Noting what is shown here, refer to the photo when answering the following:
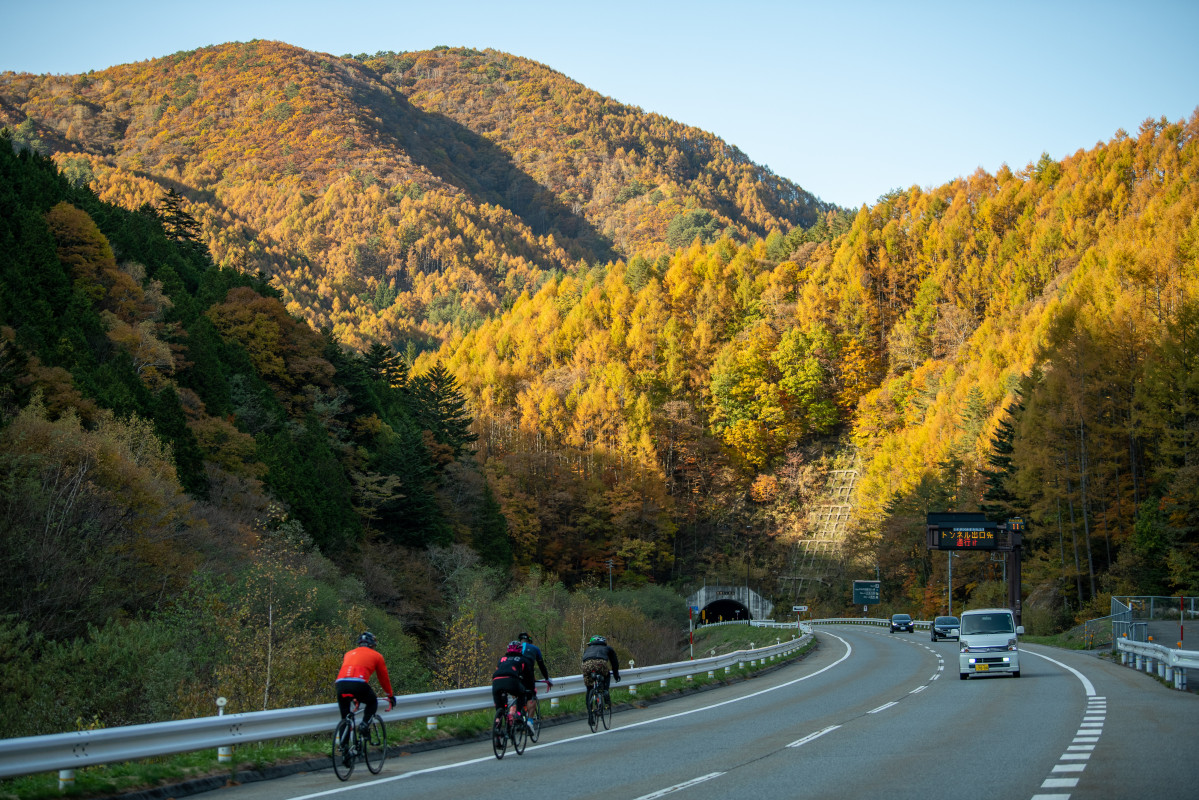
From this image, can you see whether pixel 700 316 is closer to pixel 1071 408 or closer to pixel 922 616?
pixel 922 616

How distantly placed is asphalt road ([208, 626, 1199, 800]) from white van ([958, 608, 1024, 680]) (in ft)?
9.49

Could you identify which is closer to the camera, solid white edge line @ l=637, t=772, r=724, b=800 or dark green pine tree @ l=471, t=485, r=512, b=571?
solid white edge line @ l=637, t=772, r=724, b=800

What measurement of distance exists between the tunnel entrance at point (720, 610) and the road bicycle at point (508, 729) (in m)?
90.9

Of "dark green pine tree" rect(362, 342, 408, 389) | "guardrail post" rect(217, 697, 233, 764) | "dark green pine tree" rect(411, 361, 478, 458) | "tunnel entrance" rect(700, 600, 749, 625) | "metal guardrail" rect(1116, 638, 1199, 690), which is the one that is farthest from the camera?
"tunnel entrance" rect(700, 600, 749, 625)

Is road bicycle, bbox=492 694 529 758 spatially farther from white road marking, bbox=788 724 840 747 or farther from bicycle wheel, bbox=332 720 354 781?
white road marking, bbox=788 724 840 747

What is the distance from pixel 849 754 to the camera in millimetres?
12273

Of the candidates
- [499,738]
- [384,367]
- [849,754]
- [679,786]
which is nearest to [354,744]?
[499,738]

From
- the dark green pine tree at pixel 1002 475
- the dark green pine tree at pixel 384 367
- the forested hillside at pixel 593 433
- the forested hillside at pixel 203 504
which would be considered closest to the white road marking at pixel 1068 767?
the forested hillside at pixel 203 504

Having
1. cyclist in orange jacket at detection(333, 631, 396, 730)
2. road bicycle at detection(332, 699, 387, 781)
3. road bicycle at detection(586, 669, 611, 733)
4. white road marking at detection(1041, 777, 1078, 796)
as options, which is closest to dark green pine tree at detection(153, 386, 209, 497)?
road bicycle at detection(586, 669, 611, 733)

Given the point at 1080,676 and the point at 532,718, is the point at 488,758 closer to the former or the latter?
the point at 532,718

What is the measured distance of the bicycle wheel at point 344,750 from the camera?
11.2m

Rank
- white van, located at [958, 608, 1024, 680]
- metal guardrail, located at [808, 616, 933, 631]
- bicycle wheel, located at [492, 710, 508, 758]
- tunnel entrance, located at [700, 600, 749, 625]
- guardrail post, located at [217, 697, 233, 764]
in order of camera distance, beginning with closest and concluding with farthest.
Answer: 1. guardrail post, located at [217, 697, 233, 764]
2. bicycle wheel, located at [492, 710, 508, 758]
3. white van, located at [958, 608, 1024, 680]
4. metal guardrail, located at [808, 616, 933, 631]
5. tunnel entrance, located at [700, 600, 749, 625]

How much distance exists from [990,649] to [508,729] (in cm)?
1631

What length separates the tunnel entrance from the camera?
104 m
